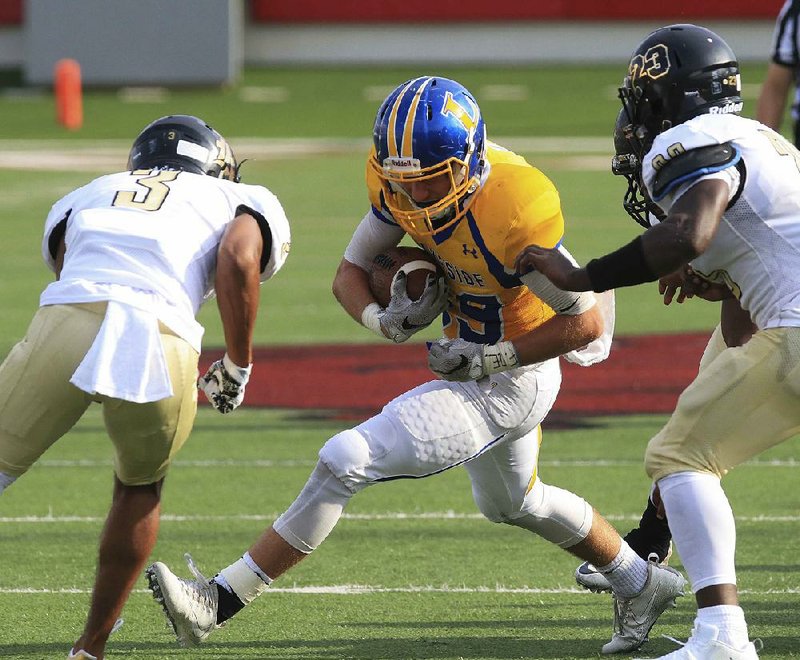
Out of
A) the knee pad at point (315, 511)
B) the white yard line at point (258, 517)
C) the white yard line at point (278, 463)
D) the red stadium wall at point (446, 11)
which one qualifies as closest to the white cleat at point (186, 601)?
the knee pad at point (315, 511)

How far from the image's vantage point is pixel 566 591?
5.01 metres

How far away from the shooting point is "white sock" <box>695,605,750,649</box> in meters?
3.75

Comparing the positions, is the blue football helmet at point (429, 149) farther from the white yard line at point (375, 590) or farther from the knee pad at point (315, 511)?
the white yard line at point (375, 590)

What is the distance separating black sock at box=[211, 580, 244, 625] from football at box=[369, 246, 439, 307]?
92 cm

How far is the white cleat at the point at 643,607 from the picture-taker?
433 centimetres

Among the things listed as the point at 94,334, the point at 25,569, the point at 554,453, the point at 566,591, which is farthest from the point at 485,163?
the point at 554,453

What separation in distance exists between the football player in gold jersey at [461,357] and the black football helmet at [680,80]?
0.34m

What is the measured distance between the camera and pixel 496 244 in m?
4.18

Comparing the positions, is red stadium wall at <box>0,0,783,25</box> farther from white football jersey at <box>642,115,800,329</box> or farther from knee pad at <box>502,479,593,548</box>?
white football jersey at <box>642,115,800,329</box>

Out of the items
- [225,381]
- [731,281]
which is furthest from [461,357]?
[731,281]

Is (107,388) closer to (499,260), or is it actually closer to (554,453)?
(499,260)

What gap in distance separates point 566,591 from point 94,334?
1.88 metres

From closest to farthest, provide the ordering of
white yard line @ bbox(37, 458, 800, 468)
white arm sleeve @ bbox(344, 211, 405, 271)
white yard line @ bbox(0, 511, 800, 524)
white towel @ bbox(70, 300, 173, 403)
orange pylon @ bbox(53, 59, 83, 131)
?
1. white towel @ bbox(70, 300, 173, 403)
2. white arm sleeve @ bbox(344, 211, 405, 271)
3. white yard line @ bbox(0, 511, 800, 524)
4. white yard line @ bbox(37, 458, 800, 468)
5. orange pylon @ bbox(53, 59, 83, 131)

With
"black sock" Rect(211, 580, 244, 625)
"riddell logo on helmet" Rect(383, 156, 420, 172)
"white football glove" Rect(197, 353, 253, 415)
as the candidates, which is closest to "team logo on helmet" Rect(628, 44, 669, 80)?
"riddell logo on helmet" Rect(383, 156, 420, 172)
